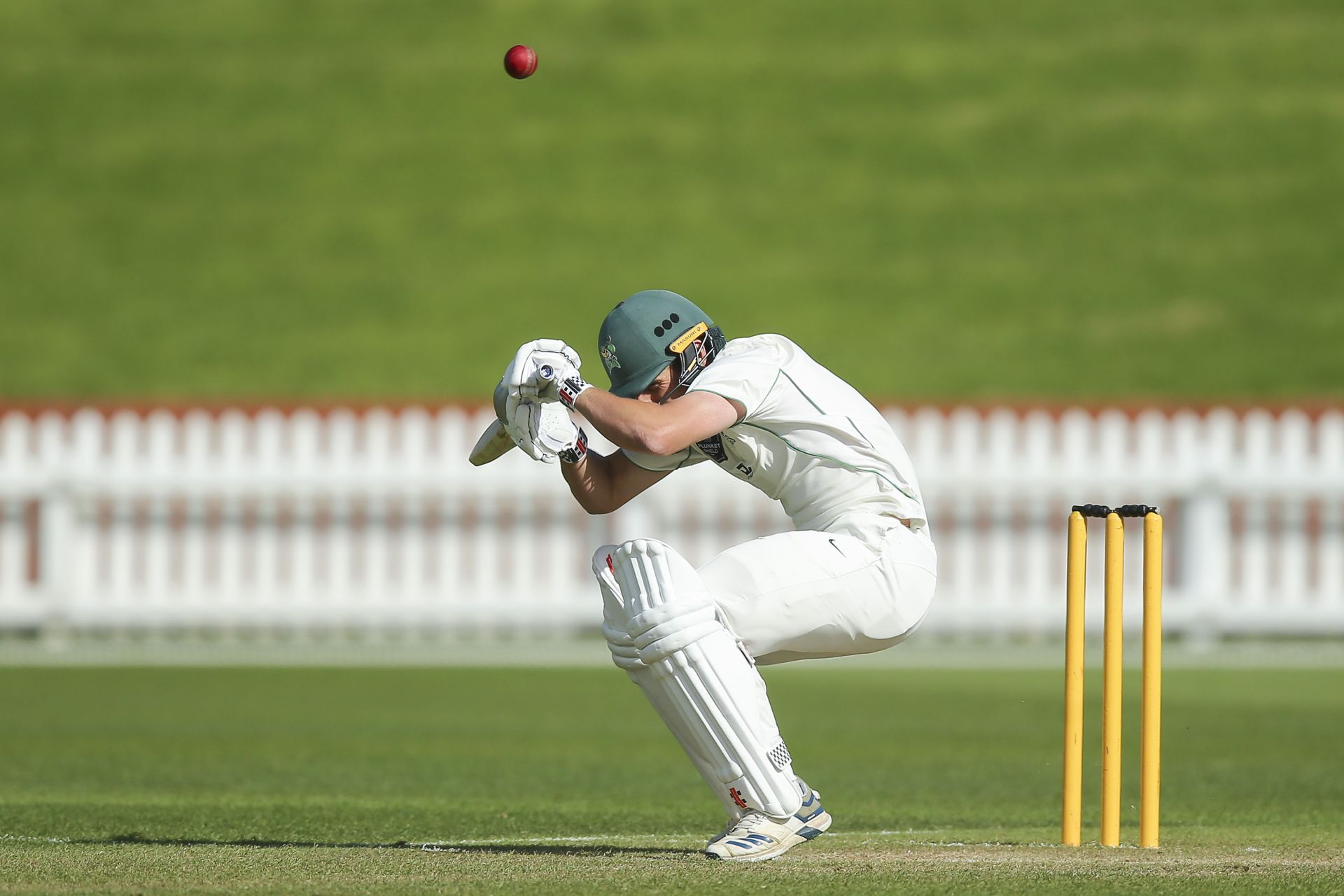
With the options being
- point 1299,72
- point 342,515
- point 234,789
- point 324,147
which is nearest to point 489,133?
point 324,147

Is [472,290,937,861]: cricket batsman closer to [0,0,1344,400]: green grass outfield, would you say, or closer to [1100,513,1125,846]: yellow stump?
[1100,513,1125,846]: yellow stump

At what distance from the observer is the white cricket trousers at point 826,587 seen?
14.2 feet

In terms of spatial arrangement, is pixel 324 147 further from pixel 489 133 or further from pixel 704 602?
pixel 704 602

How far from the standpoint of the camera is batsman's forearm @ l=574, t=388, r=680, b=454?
421 cm

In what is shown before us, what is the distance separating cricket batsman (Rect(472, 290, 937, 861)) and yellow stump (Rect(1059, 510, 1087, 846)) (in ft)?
1.08

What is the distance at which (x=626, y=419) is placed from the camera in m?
4.23

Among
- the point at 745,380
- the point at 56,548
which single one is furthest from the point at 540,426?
the point at 56,548

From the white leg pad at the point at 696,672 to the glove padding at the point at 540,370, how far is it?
15.8 inches

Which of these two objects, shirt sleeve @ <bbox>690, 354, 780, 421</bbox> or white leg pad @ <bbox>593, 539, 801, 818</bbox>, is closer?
white leg pad @ <bbox>593, 539, 801, 818</bbox>

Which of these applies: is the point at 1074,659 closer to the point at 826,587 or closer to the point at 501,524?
the point at 826,587

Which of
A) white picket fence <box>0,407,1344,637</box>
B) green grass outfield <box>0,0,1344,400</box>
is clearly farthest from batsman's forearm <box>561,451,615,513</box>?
green grass outfield <box>0,0,1344,400</box>

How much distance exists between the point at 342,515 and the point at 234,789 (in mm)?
6181

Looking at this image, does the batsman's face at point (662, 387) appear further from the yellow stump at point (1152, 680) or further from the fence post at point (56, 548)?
the fence post at point (56, 548)

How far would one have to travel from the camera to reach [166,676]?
1040cm
